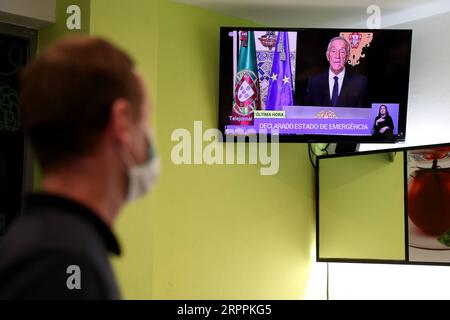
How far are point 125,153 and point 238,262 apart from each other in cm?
275

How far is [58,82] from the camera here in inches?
31.6

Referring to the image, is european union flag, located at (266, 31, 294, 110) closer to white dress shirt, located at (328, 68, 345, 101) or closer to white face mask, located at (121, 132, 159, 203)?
white dress shirt, located at (328, 68, 345, 101)

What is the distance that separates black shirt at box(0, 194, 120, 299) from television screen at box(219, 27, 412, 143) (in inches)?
103

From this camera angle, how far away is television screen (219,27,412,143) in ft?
11.1

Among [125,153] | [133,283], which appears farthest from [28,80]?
[133,283]

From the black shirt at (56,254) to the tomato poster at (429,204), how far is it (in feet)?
8.82

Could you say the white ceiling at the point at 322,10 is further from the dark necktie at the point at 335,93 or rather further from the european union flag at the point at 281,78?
the dark necktie at the point at 335,93

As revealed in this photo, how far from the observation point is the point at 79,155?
837mm

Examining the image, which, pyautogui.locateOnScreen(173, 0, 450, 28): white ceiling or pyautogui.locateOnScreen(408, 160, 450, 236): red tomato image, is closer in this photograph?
pyautogui.locateOnScreen(408, 160, 450, 236): red tomato image

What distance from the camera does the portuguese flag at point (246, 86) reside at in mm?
3393

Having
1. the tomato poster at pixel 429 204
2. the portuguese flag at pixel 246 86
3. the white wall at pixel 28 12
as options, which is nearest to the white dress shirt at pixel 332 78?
the portuguese flag at pixel 246 86

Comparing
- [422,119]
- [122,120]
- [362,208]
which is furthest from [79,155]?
[422,119]

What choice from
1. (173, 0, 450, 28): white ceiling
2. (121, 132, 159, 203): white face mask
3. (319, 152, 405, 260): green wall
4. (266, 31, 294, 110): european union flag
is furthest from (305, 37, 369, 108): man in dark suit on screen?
(121, 132, 159, 203): white face mask

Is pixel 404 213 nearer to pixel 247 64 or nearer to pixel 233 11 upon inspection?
pixel 247 64
